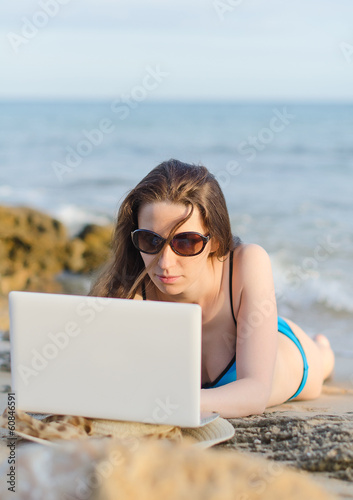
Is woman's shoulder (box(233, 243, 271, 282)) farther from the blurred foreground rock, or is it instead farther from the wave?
the wave

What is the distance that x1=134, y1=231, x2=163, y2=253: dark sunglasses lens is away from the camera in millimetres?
2773

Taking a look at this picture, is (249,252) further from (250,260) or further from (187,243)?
(187,243)

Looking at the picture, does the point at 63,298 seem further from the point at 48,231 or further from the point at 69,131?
the point at 69,131

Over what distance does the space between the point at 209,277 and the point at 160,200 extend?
59 centimetres

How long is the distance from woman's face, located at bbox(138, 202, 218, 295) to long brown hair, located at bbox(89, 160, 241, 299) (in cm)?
3

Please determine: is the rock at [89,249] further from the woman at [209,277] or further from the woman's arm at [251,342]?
the woman's arm at [251,342]

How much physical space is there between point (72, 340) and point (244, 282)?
1168 mm

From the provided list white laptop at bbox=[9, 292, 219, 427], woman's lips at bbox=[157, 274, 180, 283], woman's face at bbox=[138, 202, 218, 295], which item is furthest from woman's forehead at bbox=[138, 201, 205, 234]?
white laptop at bbox=[9, 292, 219, 427]

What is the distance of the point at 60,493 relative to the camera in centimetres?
153

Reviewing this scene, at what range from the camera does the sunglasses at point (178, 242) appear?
8.98 ft

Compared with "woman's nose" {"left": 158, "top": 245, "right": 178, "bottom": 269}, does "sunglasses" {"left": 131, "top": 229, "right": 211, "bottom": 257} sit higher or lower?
higher

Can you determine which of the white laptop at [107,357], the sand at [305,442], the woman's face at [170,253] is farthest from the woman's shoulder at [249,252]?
the white laptop at [107,357]

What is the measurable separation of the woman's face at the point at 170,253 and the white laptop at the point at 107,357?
0.73 m

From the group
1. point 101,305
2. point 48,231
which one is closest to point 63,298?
point 101,305
